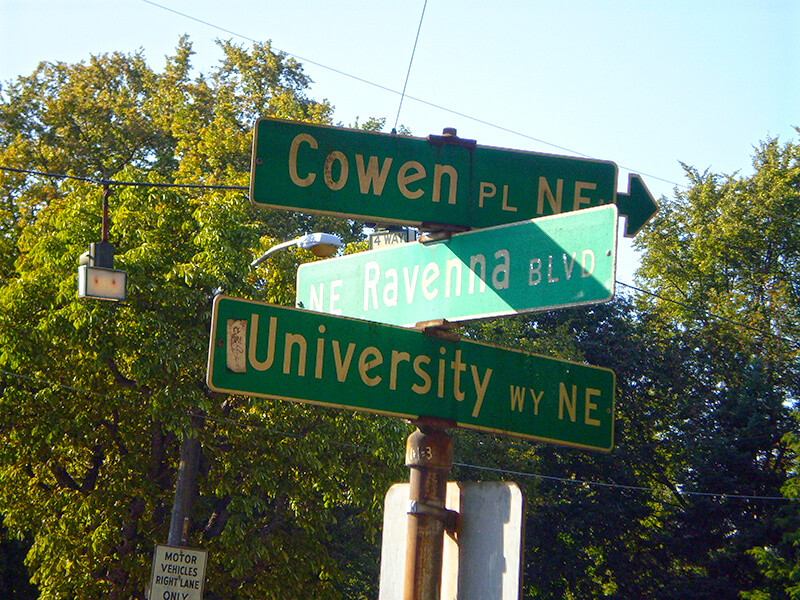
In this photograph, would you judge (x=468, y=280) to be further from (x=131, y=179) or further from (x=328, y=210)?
(x=131, y=179)

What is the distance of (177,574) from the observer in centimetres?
1405

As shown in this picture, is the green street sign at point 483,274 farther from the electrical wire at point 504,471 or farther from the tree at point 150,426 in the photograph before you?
the electrical wire at point 504,471

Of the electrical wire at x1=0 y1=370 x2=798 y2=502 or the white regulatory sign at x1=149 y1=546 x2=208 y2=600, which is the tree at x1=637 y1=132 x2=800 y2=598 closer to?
the electrical wire at x1=0 y1=370 x2=798 y2=502

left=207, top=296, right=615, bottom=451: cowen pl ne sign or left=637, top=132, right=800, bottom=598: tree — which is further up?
left=637, top=132, right=800, bottom=598: tree

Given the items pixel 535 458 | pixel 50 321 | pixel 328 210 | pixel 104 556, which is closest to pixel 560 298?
pixel 328 210

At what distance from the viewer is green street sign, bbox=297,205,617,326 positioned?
338 centimetres

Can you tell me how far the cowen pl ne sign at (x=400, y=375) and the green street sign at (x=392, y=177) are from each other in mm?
469

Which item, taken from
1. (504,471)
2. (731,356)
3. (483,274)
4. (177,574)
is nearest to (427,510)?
(483,274)

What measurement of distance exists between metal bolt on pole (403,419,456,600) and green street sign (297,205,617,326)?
1.42 feet

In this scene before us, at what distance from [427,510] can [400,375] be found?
0.46 m

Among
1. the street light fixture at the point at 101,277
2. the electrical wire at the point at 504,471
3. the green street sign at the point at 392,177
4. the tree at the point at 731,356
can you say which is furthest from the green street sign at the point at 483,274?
the tree at the point at 731,356

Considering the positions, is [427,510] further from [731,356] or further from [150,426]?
[731,356]

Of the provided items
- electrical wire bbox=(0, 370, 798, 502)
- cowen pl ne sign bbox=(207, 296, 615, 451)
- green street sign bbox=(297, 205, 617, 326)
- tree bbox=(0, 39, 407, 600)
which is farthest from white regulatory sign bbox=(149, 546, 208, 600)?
cowen pl ne sign bbox=(207, 296, 615, 451)

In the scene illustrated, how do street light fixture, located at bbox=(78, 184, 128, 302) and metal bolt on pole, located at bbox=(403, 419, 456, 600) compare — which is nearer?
metal bolt on pole, located at bbox=(403, 419, 456, 600)
